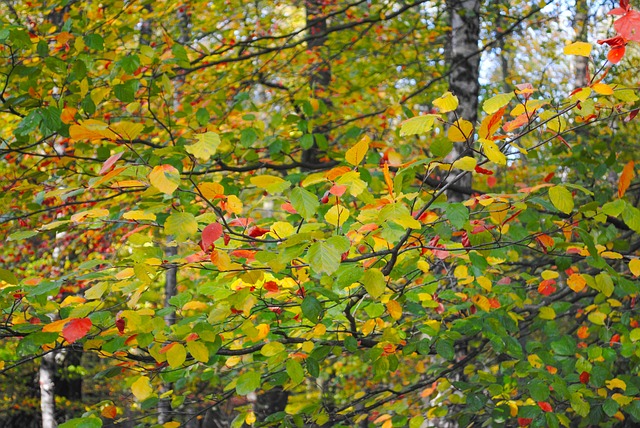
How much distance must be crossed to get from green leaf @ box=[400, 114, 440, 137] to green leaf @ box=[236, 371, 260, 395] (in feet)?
4.23

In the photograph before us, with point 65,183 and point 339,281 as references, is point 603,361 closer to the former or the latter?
point 339,281

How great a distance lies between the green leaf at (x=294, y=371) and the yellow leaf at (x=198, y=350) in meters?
0.40

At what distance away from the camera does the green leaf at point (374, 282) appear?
2068mm

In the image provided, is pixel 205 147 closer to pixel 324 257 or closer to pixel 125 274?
pixel 324 257

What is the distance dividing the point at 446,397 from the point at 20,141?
10.6 feet

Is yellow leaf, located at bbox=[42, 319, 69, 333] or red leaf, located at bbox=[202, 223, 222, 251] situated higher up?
red leaf, located at bbox=[202, 223, 222, 251]

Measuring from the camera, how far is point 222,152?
14.2 feet

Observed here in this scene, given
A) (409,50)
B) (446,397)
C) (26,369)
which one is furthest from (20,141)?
(26,369)

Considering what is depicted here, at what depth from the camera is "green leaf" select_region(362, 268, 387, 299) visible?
2068mm

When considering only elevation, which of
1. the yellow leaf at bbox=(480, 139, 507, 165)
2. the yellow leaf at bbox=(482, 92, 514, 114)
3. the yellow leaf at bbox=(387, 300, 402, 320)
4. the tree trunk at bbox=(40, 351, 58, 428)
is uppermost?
the yellow leaf at bbox=(482, 92, 514, 114)

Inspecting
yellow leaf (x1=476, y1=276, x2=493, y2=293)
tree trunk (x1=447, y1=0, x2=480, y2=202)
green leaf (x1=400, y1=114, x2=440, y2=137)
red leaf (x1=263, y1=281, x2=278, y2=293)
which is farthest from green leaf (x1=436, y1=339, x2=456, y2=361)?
tree trunk (x1=447, y1=0, x2=480, y2=202)

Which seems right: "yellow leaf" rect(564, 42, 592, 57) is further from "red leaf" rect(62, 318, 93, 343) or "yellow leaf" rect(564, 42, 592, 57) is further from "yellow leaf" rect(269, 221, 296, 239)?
"red leaf" rect(62, 318, 93, 343)

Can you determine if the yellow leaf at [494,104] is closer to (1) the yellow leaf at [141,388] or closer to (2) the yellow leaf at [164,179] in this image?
(2) the yellow leaf at [164,179]

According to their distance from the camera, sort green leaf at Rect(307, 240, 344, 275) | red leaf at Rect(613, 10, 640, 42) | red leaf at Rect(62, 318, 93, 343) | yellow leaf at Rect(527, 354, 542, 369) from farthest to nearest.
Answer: yellow leaf at Rect(527, 354, 542, 369) → red leaf at Rect(62, 318, 93, 343) → green leaf at Rect(307, 240, 344, 275) → red leaf at Rect(613, 10, 640, 42)
